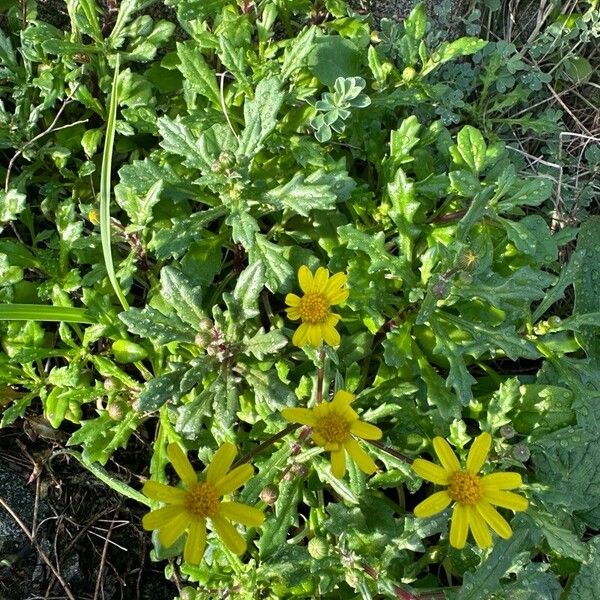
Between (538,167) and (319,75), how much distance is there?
4.28 ft

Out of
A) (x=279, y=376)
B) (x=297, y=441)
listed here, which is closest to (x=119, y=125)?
(x=279, y=376)

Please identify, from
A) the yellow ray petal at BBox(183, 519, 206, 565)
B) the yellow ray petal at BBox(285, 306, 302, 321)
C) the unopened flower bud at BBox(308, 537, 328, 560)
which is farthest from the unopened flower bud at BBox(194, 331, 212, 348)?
the unopened flower bud at BBox(308, 537, 328, 560)

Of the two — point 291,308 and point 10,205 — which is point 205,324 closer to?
point 291,308

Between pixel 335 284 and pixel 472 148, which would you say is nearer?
pixel 335 284

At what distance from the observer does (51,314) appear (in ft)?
8.59

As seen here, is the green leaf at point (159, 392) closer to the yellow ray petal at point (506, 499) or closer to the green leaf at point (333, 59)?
the yellow ray petal at point (506, 499)

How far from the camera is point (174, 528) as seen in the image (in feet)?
7.02

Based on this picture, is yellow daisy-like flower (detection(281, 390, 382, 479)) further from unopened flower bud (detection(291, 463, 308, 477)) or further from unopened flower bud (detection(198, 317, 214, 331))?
unopened flower bud (detection(198, 317, 214, 331))

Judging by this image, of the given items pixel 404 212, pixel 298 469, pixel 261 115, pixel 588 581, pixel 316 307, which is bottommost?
pixel 588 581

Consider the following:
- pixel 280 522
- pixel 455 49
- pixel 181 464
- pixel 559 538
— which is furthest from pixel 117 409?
pixel 455 49

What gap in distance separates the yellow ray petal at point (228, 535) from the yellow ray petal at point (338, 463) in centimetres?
35

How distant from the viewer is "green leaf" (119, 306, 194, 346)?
8.09 feet

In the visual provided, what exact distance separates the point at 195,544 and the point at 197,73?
5.76 feet

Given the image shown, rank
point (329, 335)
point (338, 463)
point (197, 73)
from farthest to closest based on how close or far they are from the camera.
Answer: point (197, 73) → point (329, 335) → point (338, 463)
